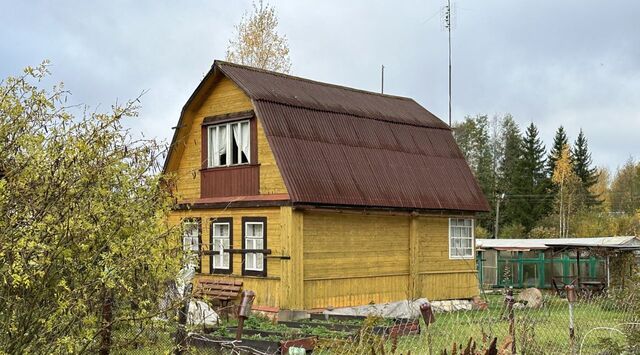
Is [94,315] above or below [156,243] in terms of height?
below

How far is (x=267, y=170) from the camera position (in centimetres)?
1944

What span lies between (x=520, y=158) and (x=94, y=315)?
2536 inches

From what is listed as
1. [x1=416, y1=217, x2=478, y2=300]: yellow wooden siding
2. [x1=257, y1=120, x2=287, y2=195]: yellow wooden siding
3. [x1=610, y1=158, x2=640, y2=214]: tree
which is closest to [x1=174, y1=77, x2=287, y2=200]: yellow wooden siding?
[x1=257, y1=120, x2=287, y2=195]: yellow wooden siding

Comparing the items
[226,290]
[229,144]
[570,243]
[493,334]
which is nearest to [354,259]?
[226,290]

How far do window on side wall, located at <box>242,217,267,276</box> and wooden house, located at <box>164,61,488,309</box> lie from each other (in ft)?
0.10

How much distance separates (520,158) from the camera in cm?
6681

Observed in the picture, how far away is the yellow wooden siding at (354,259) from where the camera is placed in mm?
18969

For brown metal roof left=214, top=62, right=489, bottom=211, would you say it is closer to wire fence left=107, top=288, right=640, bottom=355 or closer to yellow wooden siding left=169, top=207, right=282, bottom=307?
yellow wooden siding left=169, top=207, right=282, bottom=307

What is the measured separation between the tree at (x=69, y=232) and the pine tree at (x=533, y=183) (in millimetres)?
59953

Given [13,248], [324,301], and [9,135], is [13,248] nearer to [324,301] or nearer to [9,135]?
[9,135]

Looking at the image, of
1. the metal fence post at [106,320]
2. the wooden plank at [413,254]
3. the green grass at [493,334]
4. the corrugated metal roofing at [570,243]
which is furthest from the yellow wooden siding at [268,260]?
the corrugated metal roofing at [570,243]

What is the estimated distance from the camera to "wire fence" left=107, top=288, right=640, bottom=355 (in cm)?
596

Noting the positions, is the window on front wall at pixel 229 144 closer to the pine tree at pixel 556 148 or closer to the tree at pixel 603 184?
the pine tree at pixel 556 148

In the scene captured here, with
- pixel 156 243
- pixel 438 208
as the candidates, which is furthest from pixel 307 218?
pixel 156 243
